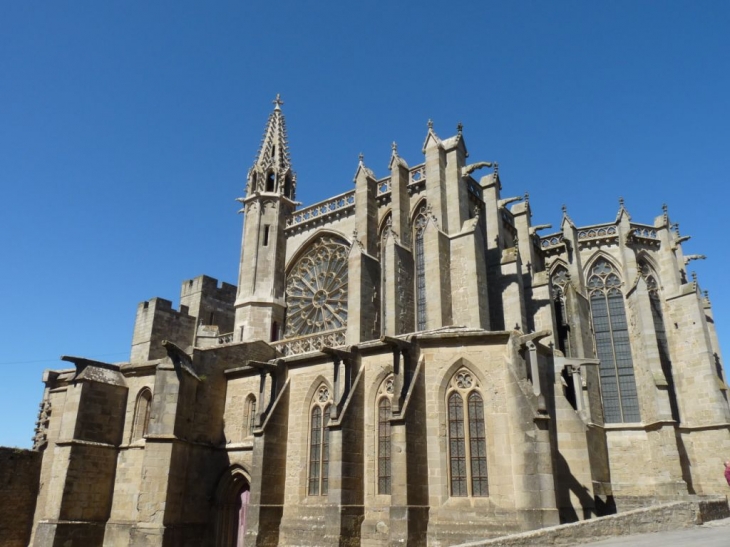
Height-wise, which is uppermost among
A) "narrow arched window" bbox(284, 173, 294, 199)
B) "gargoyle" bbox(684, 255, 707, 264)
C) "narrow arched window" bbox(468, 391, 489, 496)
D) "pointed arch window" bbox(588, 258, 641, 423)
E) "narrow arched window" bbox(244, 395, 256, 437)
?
"narrow arched window" bbox(284, 173, 294, 199)

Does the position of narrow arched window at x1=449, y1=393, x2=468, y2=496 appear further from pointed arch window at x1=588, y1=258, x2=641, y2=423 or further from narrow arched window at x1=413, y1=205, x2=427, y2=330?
→ pointed arch window at x1=588, y1=258, x2=641, y2=423

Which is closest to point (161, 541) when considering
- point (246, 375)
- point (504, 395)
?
point (246, 375)

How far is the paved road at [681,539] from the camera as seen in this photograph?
30.7ft

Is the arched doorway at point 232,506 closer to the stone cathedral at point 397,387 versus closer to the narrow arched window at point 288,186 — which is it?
the stone cathedral at point 397,387

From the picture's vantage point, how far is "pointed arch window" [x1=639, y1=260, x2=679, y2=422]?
73.9 feet

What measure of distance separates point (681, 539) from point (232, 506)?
1325cm

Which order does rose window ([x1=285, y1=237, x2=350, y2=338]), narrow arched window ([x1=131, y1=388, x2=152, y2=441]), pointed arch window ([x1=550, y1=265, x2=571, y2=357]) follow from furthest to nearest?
pointed arch window ([x1=550, y1=265, x2=571, y2=357]) → rose window ([x1=285, y1=237, x2=350, y2=338]) → narrow arched window ([x1=131, y1=388, x2=152, y2=441])

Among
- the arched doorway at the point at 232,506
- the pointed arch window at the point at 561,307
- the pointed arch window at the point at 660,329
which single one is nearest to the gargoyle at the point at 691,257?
the pointed arch window at the point at 660,329

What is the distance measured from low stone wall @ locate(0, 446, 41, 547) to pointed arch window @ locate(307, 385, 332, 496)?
36.0 feet

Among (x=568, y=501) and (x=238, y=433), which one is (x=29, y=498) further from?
(x=568, y=501)

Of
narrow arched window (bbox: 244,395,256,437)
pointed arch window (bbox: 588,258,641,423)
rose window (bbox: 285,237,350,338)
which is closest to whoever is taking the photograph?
narrow arched window (bbox: 244,395,256,437)

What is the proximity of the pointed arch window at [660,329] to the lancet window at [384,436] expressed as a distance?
1233 centimetres

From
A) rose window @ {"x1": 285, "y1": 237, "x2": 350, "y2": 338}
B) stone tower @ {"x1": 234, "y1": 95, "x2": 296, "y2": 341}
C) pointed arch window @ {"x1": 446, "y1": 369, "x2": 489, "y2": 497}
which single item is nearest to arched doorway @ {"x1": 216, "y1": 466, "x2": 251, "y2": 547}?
stone tower @ {"x1": 234, "y1": 95, "x2": 296, "y2": 341}

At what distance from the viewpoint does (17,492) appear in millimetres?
20016
